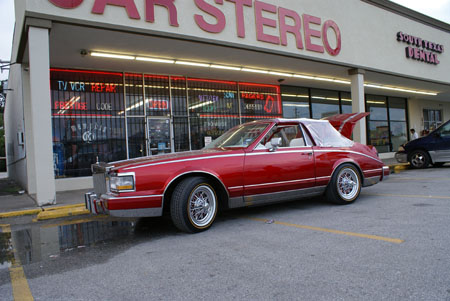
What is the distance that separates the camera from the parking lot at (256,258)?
2.54 metres

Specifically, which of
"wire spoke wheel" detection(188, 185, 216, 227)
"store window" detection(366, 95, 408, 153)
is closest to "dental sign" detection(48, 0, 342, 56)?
"wire spoke wheel" detection(188, 185, 216, 227)

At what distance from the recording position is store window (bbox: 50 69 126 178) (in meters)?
9.76

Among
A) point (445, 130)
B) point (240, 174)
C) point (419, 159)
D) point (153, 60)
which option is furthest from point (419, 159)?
point (153, 60)

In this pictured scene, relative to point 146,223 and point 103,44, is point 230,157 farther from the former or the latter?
point 103,44

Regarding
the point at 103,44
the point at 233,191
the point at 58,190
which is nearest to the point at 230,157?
the point at 233,191

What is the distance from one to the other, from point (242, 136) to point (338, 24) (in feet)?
28.4

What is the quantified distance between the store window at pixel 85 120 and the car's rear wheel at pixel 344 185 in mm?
7411

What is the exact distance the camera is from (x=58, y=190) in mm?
9375

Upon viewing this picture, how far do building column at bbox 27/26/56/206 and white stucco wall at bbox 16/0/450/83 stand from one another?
53 centimetres

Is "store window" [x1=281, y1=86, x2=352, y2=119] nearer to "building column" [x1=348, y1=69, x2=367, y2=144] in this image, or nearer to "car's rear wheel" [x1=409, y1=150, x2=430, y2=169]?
"building column" [x1=348, y1=69, x2=367, y2=144]

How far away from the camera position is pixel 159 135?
11594mm

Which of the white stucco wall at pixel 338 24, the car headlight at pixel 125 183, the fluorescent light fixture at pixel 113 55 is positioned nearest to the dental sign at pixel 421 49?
the white stucco wall at pixel 338 24

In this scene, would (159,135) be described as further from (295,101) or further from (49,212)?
(295,101)

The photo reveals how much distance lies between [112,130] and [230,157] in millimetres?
7090
